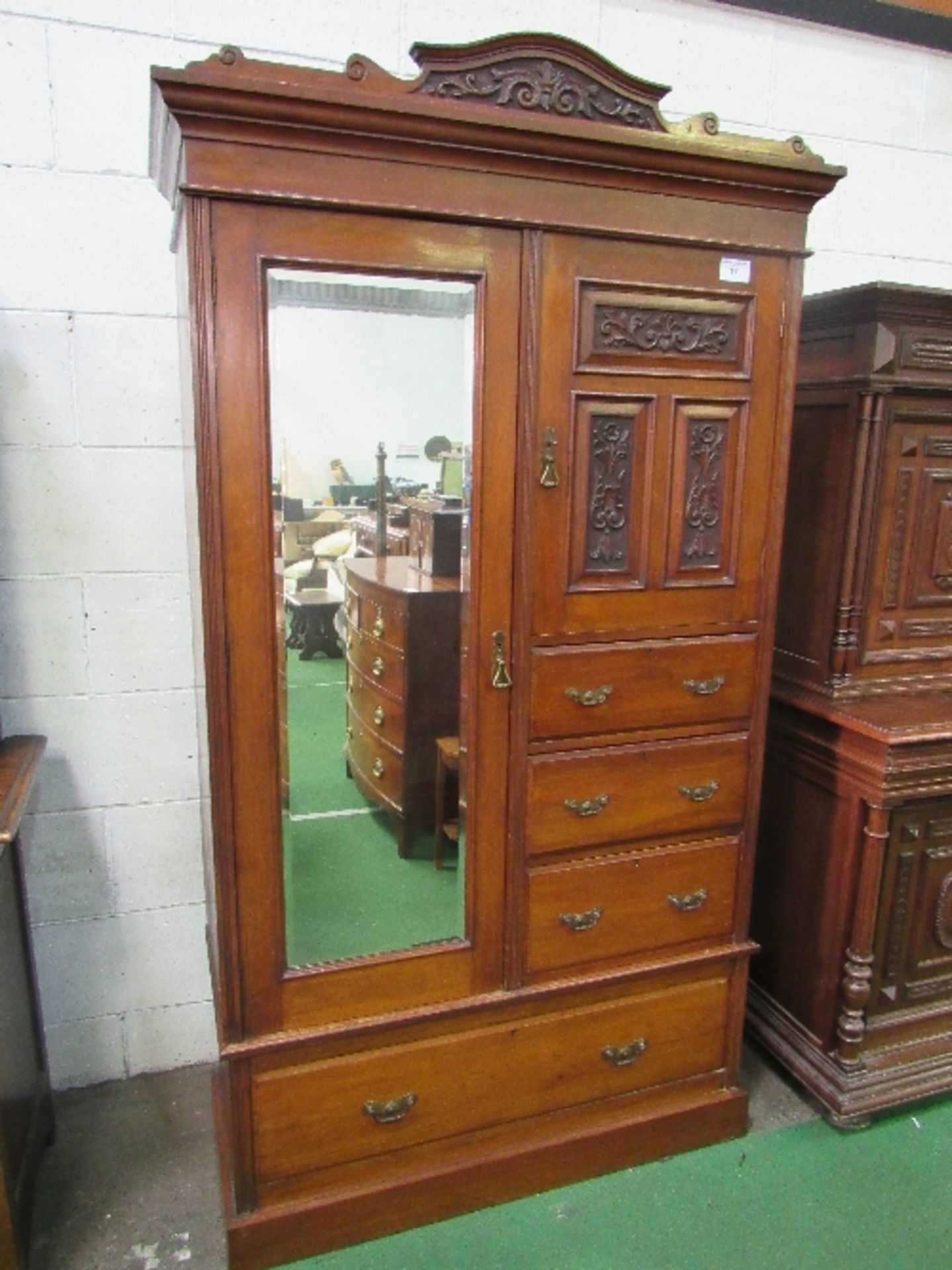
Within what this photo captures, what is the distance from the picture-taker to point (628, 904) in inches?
67.5

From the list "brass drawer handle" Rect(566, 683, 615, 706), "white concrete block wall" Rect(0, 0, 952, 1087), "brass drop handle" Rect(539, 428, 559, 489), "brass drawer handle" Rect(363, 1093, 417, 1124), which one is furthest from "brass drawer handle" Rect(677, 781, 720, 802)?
"white concrete block wall" Rect(0, 0, 952, 1087)

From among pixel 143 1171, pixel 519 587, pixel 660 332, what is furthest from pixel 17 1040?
pixel 660 332

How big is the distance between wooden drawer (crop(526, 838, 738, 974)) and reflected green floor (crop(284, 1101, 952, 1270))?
50 cm

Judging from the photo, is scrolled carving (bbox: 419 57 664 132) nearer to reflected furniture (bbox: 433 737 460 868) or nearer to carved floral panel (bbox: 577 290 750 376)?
carved floral panel (bbox: 577 290 750 376)

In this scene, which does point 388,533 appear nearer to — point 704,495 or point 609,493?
point 609,493

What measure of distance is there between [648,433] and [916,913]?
125cm

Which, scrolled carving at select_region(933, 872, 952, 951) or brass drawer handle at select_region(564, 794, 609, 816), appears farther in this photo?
scrolled carving at select_region(933, 872, 952, 951)

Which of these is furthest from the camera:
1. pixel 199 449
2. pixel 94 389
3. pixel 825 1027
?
pixel 825 1027

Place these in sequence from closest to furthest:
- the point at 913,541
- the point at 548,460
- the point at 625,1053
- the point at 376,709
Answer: the point at 548,460
the point at 376,709
the point at 625,1053
the point at 913,541

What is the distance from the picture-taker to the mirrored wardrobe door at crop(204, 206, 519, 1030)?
1356 millimetres

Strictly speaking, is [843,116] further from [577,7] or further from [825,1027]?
[825,1027]

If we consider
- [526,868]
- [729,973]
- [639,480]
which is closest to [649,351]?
[639,480]

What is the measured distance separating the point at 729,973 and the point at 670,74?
79.9 inches

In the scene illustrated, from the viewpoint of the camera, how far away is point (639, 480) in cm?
156
